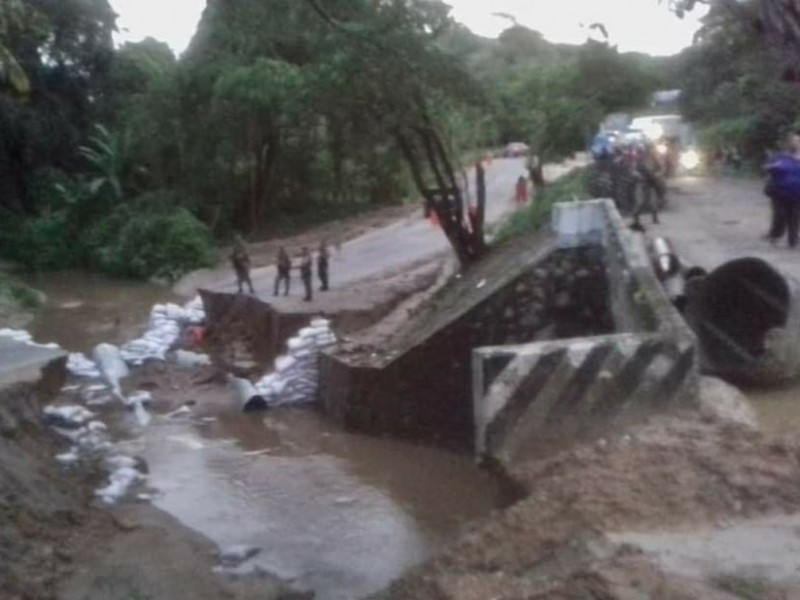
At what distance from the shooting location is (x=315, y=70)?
15500 mm

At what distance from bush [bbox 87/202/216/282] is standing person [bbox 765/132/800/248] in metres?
16.3

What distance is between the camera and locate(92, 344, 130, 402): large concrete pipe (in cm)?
1712

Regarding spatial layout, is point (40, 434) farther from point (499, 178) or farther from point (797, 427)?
point (499, 178)

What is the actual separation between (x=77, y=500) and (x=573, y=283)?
4988 mm

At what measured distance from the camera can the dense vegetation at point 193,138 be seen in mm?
23312

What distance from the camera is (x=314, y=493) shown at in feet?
38.3

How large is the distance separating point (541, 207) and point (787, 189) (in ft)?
15.6

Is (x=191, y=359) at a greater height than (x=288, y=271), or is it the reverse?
(x=288, y=271)

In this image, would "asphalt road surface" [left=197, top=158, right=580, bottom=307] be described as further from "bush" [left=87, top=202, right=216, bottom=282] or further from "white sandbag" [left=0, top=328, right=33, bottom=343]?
"white sandbag" [left=0, top=328, right=33, bottom=343]

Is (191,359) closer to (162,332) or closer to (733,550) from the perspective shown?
(162,332)

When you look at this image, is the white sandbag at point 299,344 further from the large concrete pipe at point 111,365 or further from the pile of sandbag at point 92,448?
the large concrete pipe at point 111,365

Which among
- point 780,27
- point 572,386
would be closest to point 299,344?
point 572,386

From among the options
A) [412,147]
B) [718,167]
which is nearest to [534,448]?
[412,147]

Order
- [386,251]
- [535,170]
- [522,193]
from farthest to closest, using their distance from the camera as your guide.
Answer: [386,251], [522,193], [535,170]
